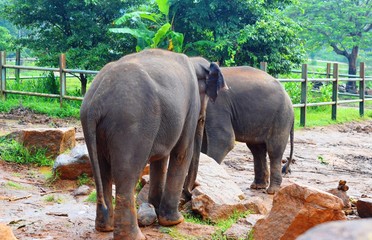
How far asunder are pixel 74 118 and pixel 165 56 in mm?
8592

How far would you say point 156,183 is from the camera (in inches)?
205

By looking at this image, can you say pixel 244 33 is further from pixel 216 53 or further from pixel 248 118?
pixel 248 118

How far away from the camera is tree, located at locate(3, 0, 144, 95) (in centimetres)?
1597

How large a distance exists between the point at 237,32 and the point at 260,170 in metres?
8.05

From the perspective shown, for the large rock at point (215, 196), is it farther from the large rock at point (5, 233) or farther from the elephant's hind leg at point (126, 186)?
the large rock at point (5, 233)

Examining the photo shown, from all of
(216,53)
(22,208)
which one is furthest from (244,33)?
(22,208)

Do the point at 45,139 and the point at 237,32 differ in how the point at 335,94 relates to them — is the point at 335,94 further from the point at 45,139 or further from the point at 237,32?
the point at 45,139

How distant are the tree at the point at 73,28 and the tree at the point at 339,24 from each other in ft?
41.7

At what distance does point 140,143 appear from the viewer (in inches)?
162

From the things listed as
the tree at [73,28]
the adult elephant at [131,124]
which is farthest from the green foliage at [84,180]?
the tree at [73,28]

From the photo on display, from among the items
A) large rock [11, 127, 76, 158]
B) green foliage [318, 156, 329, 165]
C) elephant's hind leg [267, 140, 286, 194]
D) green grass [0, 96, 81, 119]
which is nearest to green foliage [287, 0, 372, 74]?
green grass [0, 96, 81, 119]

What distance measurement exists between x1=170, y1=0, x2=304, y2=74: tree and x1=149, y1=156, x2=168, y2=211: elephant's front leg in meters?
9.60

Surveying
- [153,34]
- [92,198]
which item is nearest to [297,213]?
[92,198]

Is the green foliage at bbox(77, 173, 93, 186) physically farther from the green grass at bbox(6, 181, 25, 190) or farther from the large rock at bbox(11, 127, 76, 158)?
the large rock at bbox(11, 127, 76, 158)
